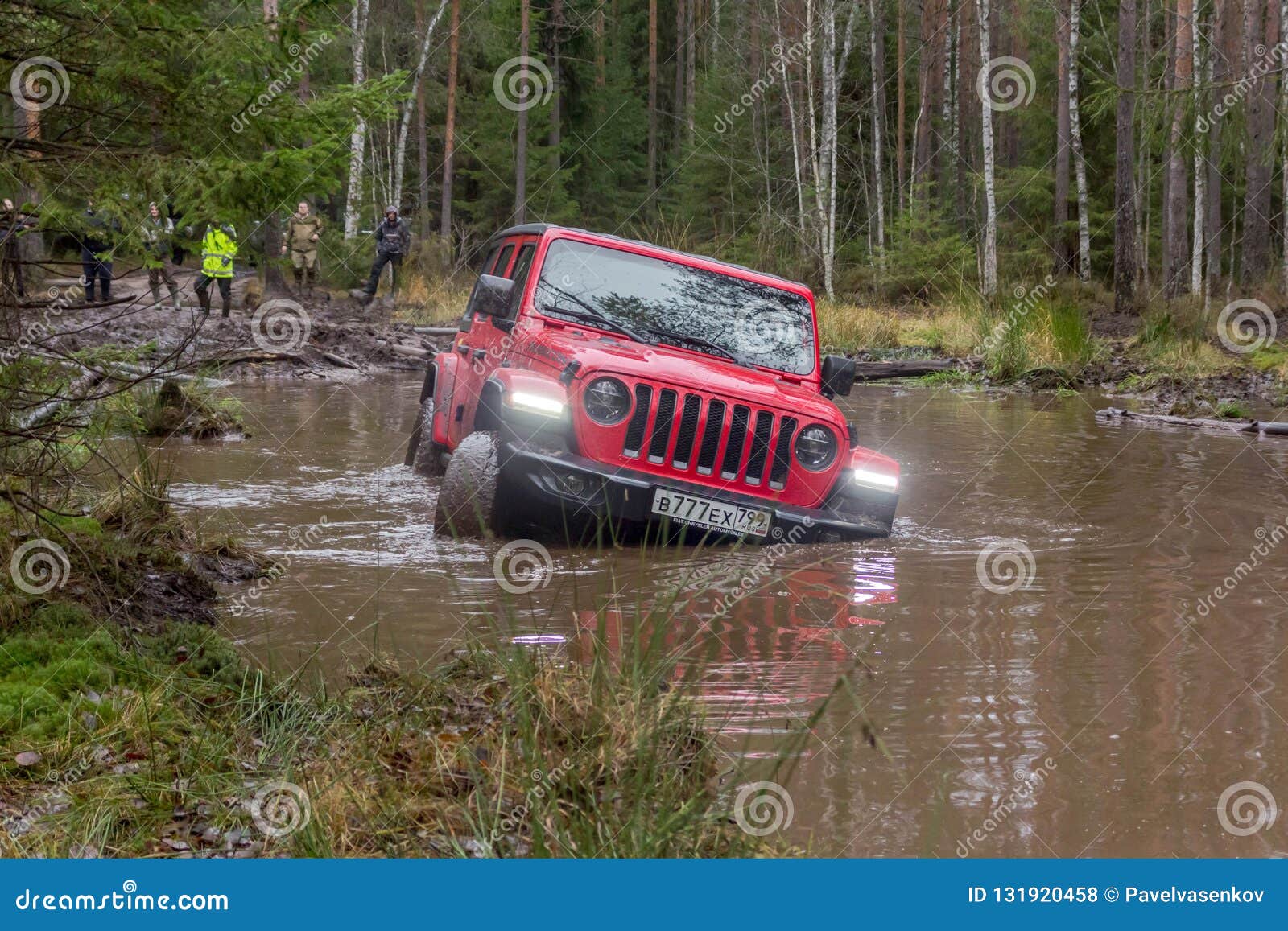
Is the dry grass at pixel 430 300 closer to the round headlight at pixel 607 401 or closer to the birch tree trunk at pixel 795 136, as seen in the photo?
the birch tree trunk at pixel 795 136

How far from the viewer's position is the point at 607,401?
23.4ft

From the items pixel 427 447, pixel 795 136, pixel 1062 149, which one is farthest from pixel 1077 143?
pixel 427 447

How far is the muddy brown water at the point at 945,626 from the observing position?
12.8 feet

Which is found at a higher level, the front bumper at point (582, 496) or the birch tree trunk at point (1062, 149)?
the birch tree trunk at point (1062, 149)

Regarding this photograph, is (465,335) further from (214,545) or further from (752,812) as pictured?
(752,812)

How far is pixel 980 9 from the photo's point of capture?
28578mm

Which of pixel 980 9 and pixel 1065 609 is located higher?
pixel 980 9

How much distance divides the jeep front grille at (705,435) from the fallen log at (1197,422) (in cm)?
751

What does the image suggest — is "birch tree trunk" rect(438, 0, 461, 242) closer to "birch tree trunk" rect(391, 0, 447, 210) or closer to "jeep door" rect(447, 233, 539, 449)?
"birch tree trunk" rect(391, 0, 447, 210)

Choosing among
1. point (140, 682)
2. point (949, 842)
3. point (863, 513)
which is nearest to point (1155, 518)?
point (863, 513)

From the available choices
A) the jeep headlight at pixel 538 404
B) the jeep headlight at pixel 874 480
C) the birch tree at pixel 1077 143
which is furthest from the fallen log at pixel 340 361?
the birch tree at pixel 1077 143

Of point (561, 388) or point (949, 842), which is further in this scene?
point (561, 388)

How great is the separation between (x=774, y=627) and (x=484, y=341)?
142 inches

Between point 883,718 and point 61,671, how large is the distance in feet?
9.23
